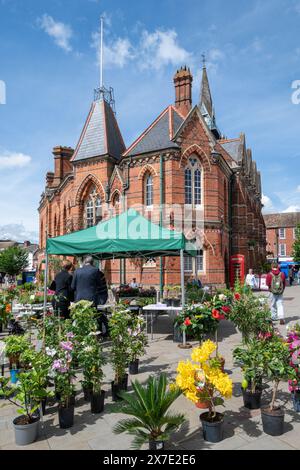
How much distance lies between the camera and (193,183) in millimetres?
21375

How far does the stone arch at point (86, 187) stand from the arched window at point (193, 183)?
21.5 ft

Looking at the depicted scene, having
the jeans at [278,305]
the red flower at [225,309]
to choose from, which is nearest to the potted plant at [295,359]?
the red flower at [225,309]

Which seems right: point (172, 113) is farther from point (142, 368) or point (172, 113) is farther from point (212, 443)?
point (212, 443)

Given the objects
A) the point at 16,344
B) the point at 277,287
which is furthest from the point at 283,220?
the point at 16,344

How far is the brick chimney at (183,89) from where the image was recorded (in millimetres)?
27375

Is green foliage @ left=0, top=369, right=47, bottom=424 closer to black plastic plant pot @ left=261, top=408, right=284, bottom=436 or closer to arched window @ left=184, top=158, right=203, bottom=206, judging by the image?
black plastic plant pot @ left=261, top=408, right=284, bottom=436

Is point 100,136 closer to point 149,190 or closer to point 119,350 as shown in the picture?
point 149,190

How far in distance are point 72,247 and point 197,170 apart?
15.0 meters

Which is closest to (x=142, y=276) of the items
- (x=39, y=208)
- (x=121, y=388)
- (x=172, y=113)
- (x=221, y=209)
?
(x=221, y=209)

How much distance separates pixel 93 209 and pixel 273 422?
22.3 metres

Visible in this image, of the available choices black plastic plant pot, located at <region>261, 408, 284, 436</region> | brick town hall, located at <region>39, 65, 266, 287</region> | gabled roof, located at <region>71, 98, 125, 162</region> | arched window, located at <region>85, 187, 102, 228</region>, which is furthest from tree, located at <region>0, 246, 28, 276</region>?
black plastic plant pot, located at <region>261, 408, 284, 436</region>

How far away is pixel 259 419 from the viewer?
4.09 meters

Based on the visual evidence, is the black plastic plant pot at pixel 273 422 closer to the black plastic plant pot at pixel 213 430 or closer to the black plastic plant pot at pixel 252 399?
the black plastic plant pot at pixel 213 430

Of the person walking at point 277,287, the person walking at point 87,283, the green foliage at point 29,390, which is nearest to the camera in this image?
the green foliage at point 29,390
